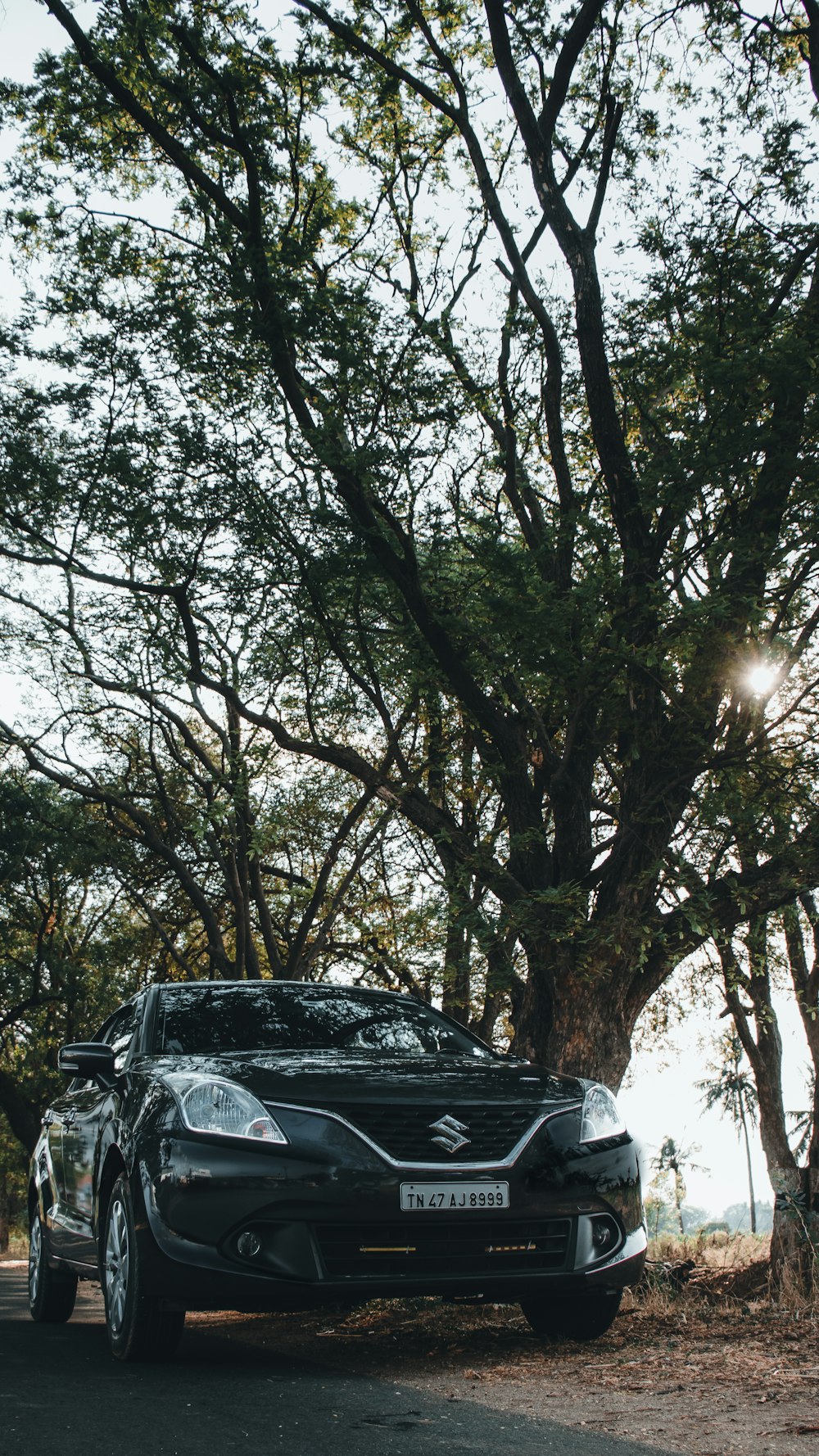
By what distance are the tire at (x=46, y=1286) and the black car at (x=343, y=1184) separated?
1647 mm

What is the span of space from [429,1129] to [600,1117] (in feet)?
3.02

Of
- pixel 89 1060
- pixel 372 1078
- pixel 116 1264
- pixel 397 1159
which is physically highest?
pixel 89 1060

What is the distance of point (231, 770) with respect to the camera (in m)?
13.4

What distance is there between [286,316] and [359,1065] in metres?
6.49

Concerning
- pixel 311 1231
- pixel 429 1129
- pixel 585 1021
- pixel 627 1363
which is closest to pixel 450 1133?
pixel 429 1129

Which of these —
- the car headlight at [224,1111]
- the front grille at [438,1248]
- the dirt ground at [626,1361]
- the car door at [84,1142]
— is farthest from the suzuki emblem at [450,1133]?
the car door at [84,1142]

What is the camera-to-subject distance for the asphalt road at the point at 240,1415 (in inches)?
138

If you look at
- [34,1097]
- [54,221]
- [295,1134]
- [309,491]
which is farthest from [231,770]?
[34,1097]

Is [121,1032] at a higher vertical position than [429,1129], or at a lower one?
higher

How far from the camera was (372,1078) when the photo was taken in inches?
194

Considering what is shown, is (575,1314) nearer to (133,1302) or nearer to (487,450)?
(133,1302)

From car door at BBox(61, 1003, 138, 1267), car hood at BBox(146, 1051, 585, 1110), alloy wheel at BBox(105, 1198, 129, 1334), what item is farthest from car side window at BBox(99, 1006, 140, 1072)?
alloy wheel at BBox(105, 1198, 129, 1334)

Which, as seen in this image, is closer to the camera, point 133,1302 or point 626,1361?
point 133,1302

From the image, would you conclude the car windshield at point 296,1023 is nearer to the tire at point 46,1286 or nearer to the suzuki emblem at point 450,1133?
the suzuki emblem at point 450,1133
